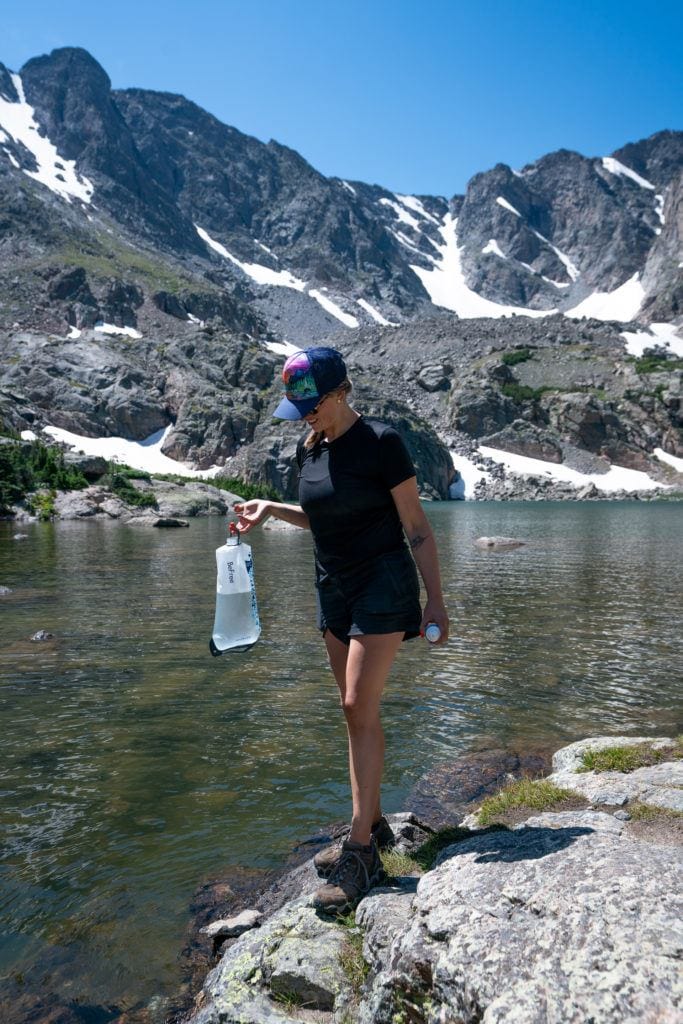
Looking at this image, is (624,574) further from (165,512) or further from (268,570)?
(165,512)

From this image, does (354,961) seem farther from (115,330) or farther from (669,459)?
(115,330)

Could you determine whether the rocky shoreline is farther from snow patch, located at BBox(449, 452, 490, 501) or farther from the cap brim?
snow patch, located at BBox(449, 452, 490, 501)

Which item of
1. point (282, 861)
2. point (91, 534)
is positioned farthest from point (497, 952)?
point (91, 534)

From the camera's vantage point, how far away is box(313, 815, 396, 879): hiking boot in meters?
5.19

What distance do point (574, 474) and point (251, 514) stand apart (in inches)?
6201

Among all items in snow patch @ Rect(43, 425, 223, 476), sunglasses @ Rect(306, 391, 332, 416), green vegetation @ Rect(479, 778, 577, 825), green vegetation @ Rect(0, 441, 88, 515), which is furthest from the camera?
snow patch @ Rect(43, 425, 223, 476)

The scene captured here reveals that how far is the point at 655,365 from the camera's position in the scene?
587 ft

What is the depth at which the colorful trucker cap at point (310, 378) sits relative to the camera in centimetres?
496

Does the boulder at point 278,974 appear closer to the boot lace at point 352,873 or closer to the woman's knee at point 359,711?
the boot lace at point 352,873

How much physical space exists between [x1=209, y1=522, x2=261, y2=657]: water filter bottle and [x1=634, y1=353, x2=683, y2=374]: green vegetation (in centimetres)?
18927

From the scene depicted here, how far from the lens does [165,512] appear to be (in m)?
71.5

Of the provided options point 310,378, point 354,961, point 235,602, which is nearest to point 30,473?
point 235,602

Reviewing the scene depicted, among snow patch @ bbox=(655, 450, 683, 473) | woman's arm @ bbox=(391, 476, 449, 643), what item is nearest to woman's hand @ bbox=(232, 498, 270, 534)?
woman's arm @ bbox=(391, 476, 449, 643)

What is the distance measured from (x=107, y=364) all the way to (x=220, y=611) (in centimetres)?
14162
